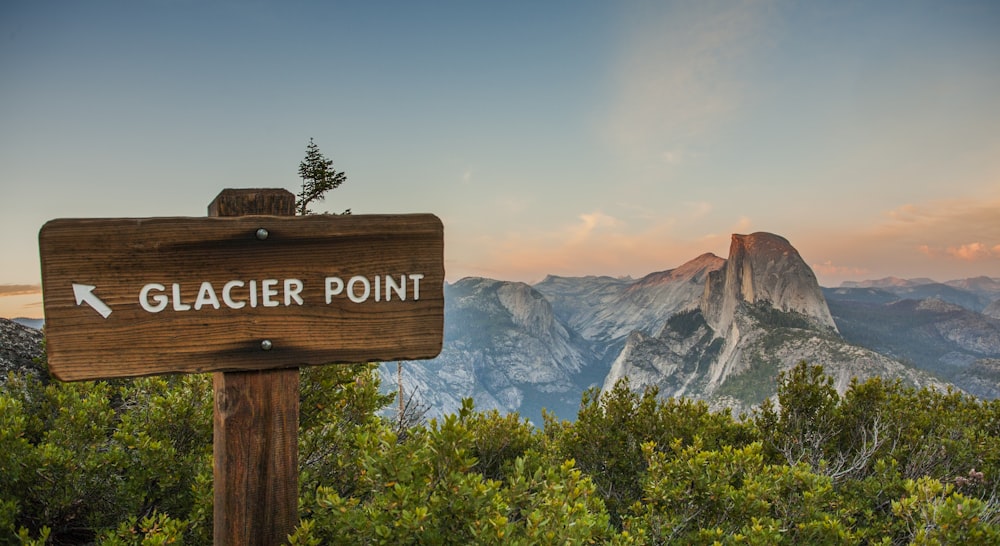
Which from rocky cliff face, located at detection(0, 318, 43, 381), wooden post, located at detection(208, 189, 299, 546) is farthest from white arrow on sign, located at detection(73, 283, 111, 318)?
rocky cliff face, located at detection(0, 318, 43, 381)

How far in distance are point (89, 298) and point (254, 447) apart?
30.9 inches

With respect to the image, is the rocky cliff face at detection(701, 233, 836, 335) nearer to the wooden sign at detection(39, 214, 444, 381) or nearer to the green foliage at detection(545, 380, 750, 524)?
the green foliage at detection(545, 380, 750, 524)

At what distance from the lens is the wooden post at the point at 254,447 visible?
6.77 feet

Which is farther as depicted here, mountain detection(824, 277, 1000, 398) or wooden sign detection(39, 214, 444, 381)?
mountain detection(824, 277, 1000, 398)

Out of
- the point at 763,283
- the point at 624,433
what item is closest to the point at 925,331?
the point at 763,283

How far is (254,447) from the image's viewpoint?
208 cm

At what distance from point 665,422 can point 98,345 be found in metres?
6.33

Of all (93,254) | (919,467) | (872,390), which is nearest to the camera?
(93,254)

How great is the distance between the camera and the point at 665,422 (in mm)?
6883

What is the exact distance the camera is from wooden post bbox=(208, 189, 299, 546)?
2064 millimetres

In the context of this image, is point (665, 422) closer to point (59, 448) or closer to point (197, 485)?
point (197, 485)

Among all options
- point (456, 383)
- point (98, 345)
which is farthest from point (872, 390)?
point (456, 383)

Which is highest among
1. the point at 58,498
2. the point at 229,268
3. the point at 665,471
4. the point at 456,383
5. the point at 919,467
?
the point at 229,268

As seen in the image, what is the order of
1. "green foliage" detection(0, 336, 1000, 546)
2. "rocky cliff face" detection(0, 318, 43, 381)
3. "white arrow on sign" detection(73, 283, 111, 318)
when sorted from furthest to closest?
"rocky cliff face" detection(0, 318, 43, 381) → "green foliage" detection(0, 336, 1000, 546) → "white arrow on sign" detection(73, 283, 111, 318)
